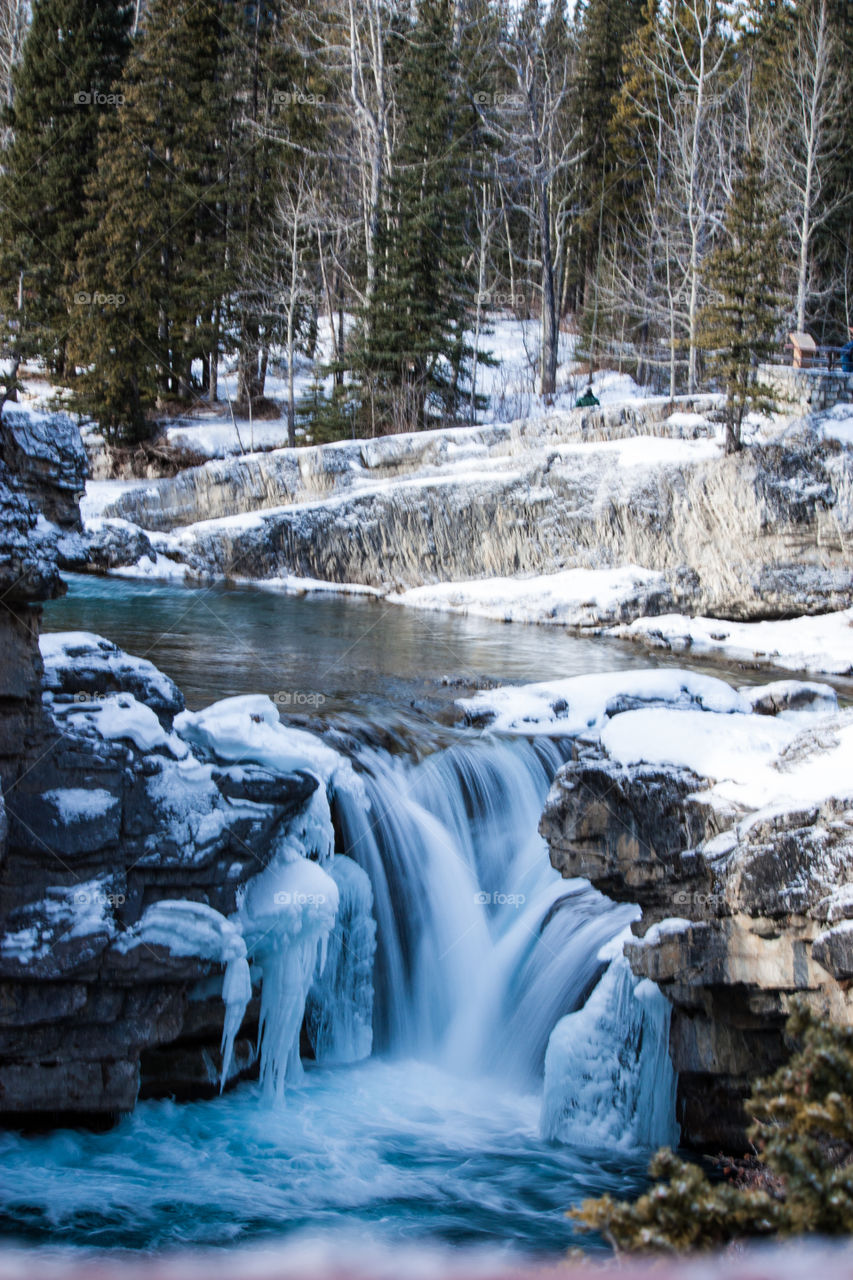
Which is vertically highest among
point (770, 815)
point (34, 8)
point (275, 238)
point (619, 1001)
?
point (34, 8)

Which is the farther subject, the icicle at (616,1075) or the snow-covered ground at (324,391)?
the snow-covered ground at (324,391)

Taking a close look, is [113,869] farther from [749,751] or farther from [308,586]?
[308,586]

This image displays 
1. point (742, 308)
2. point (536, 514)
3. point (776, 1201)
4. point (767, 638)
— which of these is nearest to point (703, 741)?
point (776, 1201)

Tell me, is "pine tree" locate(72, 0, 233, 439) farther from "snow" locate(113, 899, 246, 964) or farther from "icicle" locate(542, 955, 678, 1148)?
"icicle" locate(542, 955, 678, 1148)

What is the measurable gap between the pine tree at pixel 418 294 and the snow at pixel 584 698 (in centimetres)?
1774

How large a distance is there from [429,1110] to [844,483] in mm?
16667

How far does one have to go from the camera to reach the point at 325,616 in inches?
795

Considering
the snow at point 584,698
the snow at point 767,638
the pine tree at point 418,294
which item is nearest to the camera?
the snow at point 584,698

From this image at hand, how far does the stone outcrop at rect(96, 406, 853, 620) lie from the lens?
21.2m

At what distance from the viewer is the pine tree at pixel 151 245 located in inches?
1228

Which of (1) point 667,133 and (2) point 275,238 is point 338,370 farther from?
(1) point 667,133

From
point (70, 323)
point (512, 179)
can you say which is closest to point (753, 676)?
point (70, 323)

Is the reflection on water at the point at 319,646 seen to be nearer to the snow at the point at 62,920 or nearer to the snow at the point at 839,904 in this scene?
the snow at the point at 62,920

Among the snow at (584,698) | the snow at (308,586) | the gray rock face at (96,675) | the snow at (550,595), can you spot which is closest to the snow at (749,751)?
the snow at (584,698)
